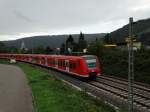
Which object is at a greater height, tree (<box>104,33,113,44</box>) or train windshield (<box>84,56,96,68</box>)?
tree (<box>104,33,113,44</box>)

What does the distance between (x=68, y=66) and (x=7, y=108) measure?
68.7ft

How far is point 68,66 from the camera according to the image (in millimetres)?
38656

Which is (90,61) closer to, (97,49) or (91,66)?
(91,66)

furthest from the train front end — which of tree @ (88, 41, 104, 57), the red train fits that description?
tree @ (88, 41, 104, 57)

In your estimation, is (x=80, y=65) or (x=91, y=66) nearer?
(x=80, y=65)

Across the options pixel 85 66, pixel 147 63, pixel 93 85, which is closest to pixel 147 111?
pixel 93 85

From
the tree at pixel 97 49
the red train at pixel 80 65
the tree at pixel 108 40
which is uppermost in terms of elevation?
the tree at pixel 108 40

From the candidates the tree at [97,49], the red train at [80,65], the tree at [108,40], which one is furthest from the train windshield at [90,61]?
the tree at [108,40]

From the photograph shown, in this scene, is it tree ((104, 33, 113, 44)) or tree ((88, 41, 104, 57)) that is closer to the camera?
tree ((88, 41, 104, 57))

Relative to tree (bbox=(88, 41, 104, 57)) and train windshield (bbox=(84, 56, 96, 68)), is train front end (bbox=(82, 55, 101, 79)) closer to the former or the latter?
train windshield (bbox=(84, 56, 96, 68))

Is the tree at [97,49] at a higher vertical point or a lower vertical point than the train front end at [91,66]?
higher

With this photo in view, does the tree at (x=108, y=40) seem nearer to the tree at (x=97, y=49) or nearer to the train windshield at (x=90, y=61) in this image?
the tree at (x=97, y=49)

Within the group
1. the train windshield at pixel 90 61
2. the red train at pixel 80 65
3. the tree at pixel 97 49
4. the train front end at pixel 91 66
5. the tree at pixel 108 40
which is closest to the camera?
the red train at pixel 80 65

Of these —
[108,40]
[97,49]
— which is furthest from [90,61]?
[108,40]
